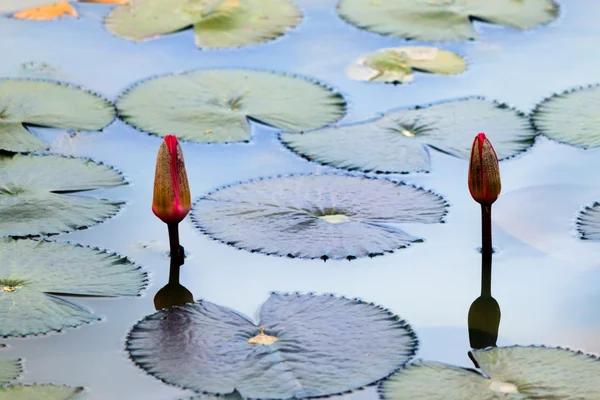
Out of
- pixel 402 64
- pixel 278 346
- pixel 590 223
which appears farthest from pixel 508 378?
pixel 402 64

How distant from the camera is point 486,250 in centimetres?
337

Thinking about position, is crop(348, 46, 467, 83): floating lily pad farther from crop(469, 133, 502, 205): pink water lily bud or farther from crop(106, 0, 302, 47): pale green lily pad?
crop(469, 133, 502, 205): pink water lily bud

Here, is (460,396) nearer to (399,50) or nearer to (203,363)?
(203,363)

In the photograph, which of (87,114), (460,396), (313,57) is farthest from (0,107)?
(460,396)

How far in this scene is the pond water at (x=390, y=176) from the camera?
3.01 metres

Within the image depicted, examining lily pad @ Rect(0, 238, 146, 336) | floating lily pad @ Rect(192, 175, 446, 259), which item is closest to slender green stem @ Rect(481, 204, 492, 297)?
floating lily pad @ Rect(192, 175, 446, 259)

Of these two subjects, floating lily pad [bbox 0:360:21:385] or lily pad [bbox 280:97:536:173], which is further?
lily pad [bbox 280:97:536:173]

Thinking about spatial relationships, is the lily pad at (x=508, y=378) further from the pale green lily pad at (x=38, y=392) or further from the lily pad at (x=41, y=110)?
the lily pad at (x=41, y=110)

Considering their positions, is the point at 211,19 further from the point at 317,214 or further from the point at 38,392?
the point at 38,392

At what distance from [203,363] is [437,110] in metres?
1.86

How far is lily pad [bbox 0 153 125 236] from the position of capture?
351 cm

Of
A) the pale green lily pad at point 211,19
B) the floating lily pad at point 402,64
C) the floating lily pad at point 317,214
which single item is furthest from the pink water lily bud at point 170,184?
the pale green lily pad at point 211,19

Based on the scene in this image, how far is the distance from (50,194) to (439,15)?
234cm

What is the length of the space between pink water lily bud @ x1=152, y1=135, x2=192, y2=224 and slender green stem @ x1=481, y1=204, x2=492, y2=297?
886 mm
